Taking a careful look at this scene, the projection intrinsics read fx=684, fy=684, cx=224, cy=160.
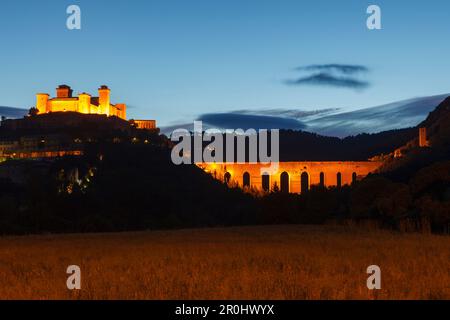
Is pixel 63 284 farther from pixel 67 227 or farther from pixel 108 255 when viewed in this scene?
pixel 67 227

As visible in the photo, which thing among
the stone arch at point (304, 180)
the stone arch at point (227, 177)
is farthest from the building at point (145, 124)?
the stone arch at point (304, 180)

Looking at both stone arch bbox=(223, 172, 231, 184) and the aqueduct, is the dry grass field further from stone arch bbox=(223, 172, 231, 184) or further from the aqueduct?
the aqueduct

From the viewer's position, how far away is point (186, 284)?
1361 cm

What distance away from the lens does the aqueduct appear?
16912cm

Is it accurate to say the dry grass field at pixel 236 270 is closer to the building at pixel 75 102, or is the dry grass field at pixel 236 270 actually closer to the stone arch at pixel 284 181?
the stone arch at pixel 284 181

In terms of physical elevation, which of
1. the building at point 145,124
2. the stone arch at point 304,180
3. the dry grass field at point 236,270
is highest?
the building at point 145,124

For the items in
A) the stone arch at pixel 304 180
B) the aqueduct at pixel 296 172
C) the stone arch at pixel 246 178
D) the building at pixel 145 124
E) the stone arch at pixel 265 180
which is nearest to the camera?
the aqueduct at pixel 296 172

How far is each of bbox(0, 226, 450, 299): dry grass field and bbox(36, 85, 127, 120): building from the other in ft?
539

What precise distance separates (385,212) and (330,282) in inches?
968

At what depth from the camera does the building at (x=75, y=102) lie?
184625 mm

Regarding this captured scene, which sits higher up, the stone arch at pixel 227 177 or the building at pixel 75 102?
the building at pixel 75 102

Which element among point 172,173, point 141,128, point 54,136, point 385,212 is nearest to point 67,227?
point 385,212

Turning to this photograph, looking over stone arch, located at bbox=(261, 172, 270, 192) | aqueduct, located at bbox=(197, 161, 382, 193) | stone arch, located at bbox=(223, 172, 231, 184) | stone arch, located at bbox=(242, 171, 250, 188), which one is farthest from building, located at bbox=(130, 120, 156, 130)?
stone arch, located at bbox=(261, 172, 270, 192)

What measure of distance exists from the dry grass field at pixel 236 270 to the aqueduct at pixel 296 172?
144464mm
